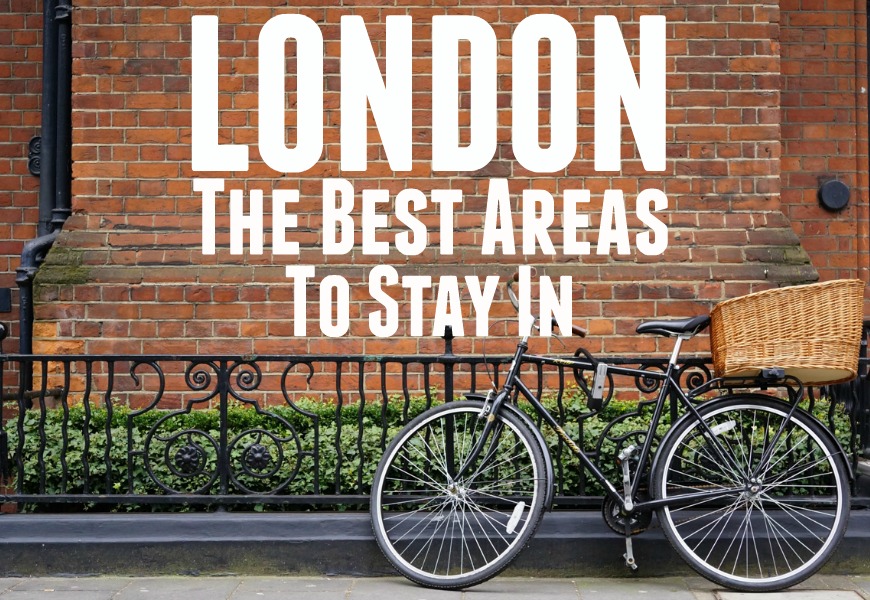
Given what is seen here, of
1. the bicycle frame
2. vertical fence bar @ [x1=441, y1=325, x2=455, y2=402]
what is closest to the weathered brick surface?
vertical fence bar @ [x1=441, y1=325, x2=455, y2=402]

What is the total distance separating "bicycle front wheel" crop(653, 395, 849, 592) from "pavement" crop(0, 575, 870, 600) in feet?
0.42

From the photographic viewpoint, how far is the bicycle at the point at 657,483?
4.50m

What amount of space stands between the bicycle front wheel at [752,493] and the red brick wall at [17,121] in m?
4.56

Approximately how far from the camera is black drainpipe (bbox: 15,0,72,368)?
6531mm

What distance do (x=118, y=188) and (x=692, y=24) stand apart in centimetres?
349

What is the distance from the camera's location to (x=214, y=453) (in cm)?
512

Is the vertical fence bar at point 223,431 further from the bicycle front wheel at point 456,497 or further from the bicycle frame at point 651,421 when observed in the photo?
the bicycle frame at point 651,421

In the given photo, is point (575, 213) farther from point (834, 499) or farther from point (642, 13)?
point (834, 499)

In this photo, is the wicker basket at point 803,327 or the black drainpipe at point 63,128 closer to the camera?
the wicker basket at point 803,327

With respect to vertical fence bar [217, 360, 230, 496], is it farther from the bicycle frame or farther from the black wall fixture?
the black wall fixture

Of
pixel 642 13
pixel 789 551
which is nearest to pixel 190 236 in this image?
pixel 642 13

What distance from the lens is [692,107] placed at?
6242 millimetres

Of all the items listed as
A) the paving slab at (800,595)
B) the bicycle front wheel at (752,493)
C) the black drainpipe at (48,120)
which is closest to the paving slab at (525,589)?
the bicycle front wheel at (752,493)

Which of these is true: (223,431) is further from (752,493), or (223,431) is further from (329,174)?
(752,493)
